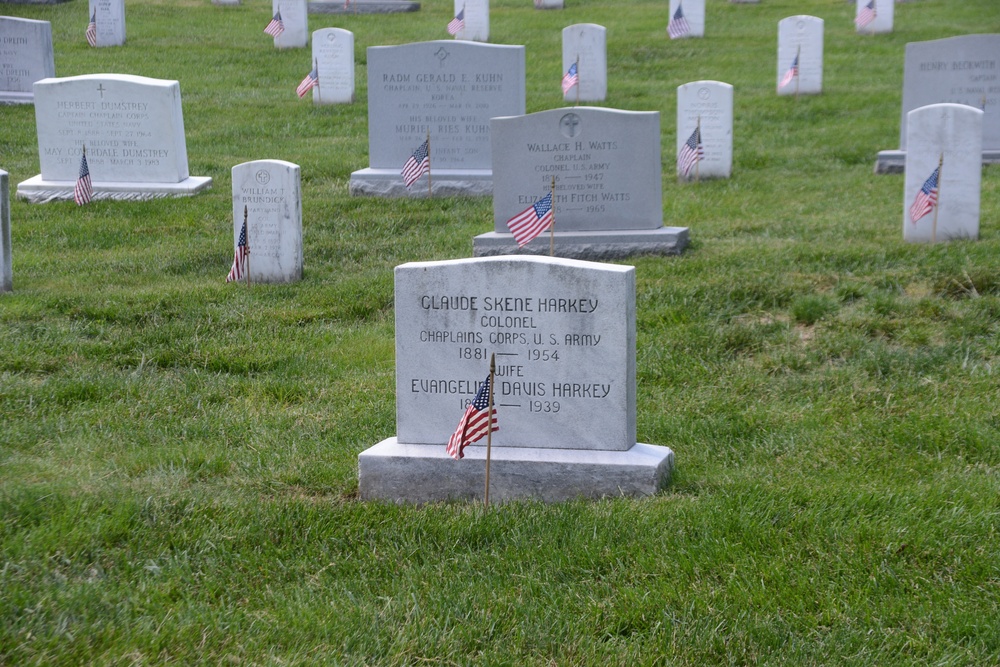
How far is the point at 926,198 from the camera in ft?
29.3

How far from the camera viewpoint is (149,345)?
764cm

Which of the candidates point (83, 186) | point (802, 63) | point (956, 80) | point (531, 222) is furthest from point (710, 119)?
point (83, 186)

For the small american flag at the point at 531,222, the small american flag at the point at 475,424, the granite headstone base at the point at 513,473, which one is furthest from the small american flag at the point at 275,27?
the small american flag at the point at 475,424

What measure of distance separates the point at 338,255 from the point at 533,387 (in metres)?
5.19

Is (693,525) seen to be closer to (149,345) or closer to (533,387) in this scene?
(533,387)

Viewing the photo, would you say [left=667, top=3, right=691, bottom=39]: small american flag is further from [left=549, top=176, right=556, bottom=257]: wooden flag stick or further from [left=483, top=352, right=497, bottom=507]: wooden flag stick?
[left=483, top=352, right=497, bottom=507]: wooden flag stick

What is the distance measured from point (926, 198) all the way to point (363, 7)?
1934 centimetres

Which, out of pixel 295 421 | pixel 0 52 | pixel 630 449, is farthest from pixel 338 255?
pixel 0 52

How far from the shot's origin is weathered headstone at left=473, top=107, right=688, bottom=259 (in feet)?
31.8

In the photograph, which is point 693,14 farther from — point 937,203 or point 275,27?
point 937,203

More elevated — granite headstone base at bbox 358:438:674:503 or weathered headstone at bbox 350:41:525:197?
weathered headstone at bbox 350:41:525:197

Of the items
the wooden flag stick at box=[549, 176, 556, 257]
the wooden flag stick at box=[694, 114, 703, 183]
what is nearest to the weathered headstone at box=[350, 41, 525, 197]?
the wooden flag stick at box=[694, 114, 703, 183]

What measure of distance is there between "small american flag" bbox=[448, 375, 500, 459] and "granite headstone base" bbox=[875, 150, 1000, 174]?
9.18 meters

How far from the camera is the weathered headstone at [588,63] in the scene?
711 inches
